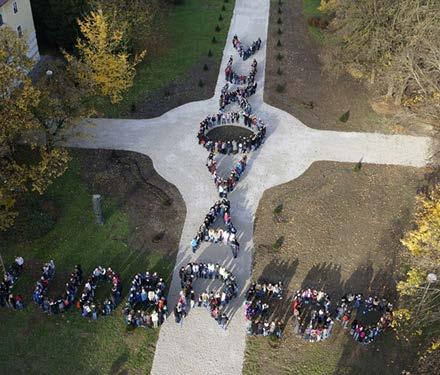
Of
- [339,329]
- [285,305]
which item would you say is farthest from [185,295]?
[339,329]

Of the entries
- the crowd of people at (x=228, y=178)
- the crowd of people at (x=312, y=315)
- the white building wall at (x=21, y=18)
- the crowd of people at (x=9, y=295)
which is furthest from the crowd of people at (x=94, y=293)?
the white building wall at (x=21, y=18)

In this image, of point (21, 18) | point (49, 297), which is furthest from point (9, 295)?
point (21, 18)

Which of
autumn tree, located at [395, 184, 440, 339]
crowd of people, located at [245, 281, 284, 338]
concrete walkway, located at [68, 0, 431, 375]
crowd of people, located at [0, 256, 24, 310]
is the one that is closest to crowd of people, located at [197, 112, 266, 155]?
concrete walkway, located at [68, 0, 431, 375]

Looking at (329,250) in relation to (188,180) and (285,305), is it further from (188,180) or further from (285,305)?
(188,180)

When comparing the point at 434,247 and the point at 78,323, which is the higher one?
the point at 434,247

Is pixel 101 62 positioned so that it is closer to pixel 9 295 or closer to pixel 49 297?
pixel 49 297

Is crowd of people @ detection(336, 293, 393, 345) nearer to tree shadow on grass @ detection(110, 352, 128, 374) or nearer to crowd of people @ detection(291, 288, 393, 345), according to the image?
crowd of people @ detection(291, 288, 393, 345)
